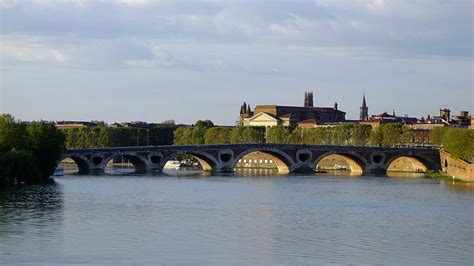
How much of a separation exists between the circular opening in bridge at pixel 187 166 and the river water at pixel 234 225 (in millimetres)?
24735

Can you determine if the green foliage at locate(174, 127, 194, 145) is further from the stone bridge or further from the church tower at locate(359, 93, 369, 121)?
the church tower at locate(359, 93, 369, 121)

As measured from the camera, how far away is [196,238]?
3067 centimetres

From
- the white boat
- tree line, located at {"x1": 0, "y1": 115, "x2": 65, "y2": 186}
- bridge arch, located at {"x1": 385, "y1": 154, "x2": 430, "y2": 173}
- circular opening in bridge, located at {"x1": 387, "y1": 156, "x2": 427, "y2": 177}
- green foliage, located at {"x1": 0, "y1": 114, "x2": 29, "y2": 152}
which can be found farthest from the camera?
Answer: the white boat

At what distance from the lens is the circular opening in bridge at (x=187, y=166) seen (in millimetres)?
80188

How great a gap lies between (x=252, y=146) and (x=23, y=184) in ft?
102

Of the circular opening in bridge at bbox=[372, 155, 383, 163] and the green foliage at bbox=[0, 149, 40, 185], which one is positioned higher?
the circular opening in bridge at bbox=[372, 155, 383, 163]

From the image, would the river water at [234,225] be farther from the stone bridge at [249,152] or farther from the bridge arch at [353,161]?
the bridge arch at [353,161]

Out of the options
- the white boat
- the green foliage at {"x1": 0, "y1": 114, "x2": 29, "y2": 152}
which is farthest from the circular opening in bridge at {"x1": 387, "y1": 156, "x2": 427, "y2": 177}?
the green foliage at {"x1": 0, "y1": 114, "x2": 29, "y2": 152}

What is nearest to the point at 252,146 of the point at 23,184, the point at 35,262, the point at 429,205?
the point at 23,184

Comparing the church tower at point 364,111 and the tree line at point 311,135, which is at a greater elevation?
the church tower at point 364,111

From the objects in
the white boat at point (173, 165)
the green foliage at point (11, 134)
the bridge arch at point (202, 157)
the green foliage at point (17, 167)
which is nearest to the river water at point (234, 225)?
the green foliage at point (17, 167)

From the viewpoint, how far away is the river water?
2741 cm

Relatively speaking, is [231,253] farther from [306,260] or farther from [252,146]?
[252,146]

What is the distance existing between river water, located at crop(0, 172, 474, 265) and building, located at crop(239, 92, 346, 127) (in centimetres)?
8214
